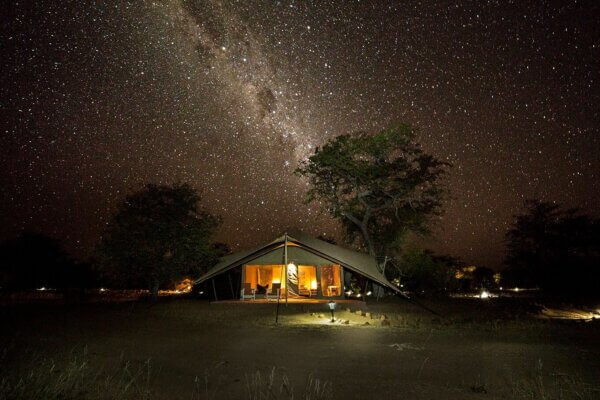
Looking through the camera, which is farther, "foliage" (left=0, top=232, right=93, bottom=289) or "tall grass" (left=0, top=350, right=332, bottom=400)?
"foliage" (left=0, top=232, right=93, bottom=289)

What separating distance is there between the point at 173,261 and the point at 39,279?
2727 cm

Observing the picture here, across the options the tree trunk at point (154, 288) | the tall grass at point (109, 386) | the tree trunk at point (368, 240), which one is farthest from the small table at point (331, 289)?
the tall grass at point (109, 386)

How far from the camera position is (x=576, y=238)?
99.8 feet

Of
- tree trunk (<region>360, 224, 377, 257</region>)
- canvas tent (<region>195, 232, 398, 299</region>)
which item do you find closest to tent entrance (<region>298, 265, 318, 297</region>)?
canvas tent (<region>195, 232, 398, 299</region>)

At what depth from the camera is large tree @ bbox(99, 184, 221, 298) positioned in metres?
20.9

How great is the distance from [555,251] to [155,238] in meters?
27.1

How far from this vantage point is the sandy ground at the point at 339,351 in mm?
5496

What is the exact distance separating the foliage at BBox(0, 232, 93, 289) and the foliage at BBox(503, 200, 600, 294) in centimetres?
4053

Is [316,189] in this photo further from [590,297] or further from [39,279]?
[39,279]

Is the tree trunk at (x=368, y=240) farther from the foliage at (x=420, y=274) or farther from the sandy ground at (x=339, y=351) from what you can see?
the sandy ground at (x=339, y=351)

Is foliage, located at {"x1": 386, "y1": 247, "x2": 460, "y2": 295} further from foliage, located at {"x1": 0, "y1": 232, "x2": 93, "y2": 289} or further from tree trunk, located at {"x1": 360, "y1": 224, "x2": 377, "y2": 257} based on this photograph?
foliage, located at {"x1": 0, "y1": 232, "x2": 93, "y2": 289}

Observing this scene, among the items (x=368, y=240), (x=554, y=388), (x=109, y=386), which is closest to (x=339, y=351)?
(x=554, y=388)

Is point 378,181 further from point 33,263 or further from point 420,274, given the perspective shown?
point 33,263

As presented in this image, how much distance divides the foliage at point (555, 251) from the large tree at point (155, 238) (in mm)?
21882
